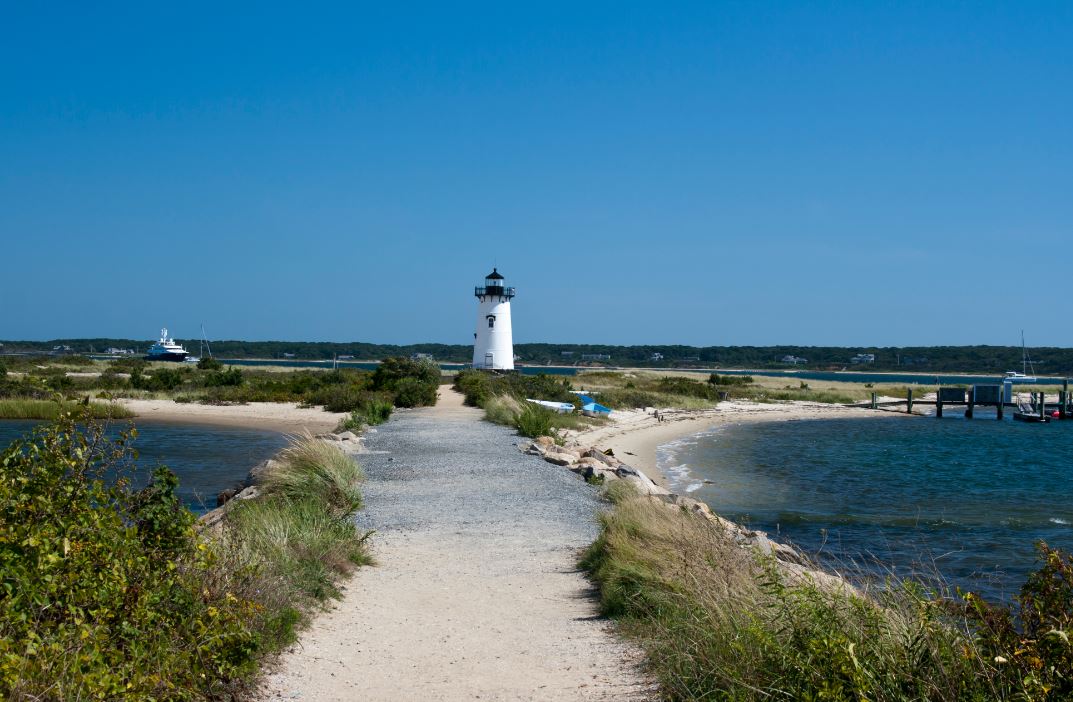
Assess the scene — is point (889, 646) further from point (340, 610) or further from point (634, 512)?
point (634, 512)

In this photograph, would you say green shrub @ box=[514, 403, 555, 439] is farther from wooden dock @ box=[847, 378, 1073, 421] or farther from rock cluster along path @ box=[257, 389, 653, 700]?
wooden dock @ box=[847, 378, 1073, 421]

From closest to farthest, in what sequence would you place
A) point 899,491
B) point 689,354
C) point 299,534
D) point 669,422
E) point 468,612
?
point 468,612 → point 299,534 → point 899,491 → point 669,422 → point 689,354

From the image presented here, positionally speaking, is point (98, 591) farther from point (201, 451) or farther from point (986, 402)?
point (986, 402)

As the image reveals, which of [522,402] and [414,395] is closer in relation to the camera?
[522,402]

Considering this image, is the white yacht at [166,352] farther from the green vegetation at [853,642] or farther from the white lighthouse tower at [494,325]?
the green vegetation at [853,642]

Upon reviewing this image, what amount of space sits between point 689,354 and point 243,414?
446 feet

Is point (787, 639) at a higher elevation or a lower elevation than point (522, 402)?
higher

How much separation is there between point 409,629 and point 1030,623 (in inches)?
173

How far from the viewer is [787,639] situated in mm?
4715

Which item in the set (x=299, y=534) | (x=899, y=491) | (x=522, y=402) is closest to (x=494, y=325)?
(x=522, y=402)

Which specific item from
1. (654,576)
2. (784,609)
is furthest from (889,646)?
(654,576)

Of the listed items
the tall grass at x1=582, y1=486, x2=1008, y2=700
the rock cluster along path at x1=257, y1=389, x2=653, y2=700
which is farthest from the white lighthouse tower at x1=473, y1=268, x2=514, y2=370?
the tall grass at x1=582, y1=486, x2=1008, y2=700

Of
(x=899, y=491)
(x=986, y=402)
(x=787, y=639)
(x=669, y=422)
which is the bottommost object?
(x=899, y=491)

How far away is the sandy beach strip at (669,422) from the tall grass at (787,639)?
50.2 ft
